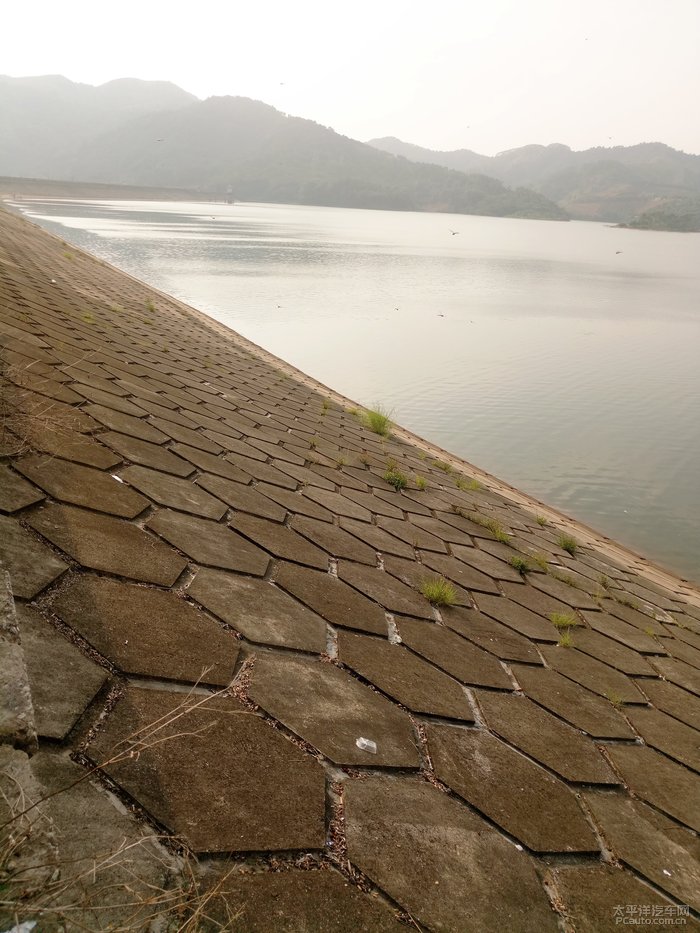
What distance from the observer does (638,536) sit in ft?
24.4

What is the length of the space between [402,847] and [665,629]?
3.27 m

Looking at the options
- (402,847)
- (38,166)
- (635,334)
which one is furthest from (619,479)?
(38,166)

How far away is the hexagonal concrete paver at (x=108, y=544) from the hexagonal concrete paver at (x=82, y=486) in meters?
0.08

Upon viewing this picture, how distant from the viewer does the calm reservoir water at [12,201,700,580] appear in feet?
28.7

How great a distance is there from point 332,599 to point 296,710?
823 mm

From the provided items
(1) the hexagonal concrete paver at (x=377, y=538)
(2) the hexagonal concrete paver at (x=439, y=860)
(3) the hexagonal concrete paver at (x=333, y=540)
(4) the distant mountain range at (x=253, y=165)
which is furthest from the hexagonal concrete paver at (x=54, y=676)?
(4) the distant mountain range at (x=253, y=165)

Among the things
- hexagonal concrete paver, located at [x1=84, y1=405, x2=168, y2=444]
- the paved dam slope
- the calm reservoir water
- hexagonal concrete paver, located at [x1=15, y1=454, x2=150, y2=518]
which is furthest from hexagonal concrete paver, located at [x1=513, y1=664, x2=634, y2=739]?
the calm reservoir water

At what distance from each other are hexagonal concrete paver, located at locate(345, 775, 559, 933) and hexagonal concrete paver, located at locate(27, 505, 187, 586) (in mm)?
951

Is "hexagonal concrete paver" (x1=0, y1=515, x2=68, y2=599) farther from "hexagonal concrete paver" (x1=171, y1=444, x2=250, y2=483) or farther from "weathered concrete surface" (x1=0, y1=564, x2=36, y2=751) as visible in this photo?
"hexagonal concrete paver" (x1=171, y1=444, x2=250, y2=483)

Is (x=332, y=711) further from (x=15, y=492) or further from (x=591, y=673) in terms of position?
(x=591, y=673)

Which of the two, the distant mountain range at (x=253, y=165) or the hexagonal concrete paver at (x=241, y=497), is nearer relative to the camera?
the hexagonal concrete paver at (x=241, y=497)

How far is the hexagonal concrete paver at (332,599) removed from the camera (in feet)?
7.64

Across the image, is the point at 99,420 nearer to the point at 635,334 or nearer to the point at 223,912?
the point at 223,912

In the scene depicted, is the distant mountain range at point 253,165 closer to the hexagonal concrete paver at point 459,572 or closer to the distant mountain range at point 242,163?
the distant mountain range at point 242,163
